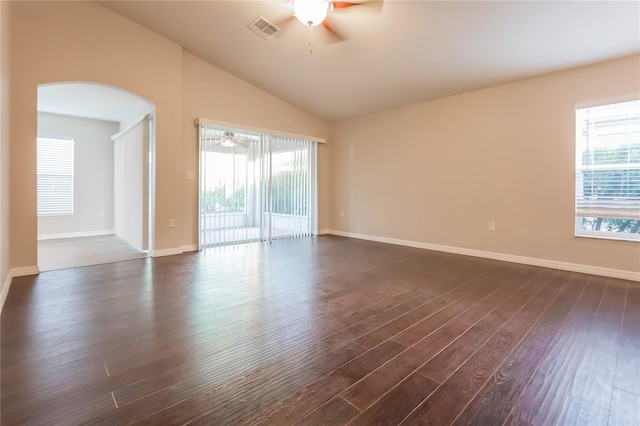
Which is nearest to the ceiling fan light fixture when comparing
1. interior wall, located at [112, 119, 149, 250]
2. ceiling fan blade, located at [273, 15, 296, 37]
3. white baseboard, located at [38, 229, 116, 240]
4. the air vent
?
ceiling fan blade, located at [273, 15, 296, 37]

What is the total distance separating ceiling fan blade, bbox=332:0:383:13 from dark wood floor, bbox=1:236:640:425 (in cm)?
303

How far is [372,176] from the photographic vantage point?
6.21 metres

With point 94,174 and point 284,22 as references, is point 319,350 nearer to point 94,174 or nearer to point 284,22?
point 284,22

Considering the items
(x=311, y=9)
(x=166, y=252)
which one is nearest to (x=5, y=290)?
(x=166, y=252)

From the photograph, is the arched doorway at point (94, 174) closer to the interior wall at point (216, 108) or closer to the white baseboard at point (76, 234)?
the white baseboard at point (76, 234)

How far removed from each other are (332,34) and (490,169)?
121 inches

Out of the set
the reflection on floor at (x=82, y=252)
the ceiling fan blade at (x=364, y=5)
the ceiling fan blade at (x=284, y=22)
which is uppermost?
the ceiling fan blade at (x=284, y=22)

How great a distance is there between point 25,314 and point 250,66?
176 inches

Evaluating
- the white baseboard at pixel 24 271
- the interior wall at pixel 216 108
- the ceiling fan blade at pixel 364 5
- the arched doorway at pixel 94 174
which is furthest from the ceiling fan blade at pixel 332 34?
the white baseboard at pixel 24 271

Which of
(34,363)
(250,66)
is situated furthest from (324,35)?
(34,363)

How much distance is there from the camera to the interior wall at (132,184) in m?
4.89

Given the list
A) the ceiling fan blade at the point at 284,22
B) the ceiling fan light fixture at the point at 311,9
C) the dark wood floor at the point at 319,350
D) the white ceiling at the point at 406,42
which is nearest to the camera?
the dark wood floor at the point at 319,350

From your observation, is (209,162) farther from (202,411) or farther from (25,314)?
(202,411)

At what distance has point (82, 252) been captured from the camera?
15.6 feet
